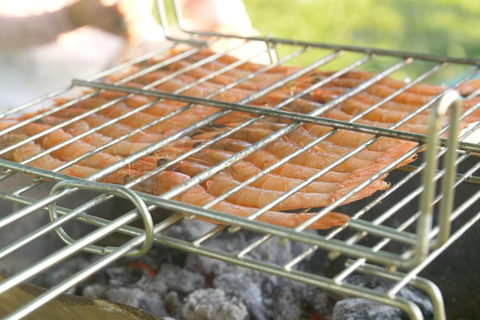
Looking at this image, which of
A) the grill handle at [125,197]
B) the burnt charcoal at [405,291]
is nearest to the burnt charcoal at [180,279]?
the burnt charcoal at [405,291]

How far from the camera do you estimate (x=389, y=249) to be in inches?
75.6

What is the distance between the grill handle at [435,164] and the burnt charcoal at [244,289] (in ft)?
3.29

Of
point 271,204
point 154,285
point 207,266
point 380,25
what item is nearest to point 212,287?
point 207,266

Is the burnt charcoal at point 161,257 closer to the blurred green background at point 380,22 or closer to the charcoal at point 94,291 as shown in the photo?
the charcoal at point 94,291

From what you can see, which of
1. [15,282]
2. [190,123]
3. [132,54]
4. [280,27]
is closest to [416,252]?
[15,282]

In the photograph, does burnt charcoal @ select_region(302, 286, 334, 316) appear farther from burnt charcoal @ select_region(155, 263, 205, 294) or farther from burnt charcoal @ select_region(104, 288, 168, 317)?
burnt charcoal @ select_region(104, 288, 168, 317)

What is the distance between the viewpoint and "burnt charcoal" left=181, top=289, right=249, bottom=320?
170 centimetres

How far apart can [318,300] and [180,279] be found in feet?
1.35

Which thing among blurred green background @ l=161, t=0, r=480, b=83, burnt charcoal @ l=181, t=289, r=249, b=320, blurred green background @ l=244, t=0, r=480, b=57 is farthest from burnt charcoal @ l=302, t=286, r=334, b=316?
blurred green background @ l=244, t=0, r=480, b=57

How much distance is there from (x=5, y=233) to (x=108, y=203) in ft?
1.06

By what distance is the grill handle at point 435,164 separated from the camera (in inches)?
30.2

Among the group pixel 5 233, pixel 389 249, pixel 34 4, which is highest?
pixel 34 4

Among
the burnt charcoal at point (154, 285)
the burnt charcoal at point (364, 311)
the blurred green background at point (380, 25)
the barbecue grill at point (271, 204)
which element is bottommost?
the blurred green background at point (380, 25)

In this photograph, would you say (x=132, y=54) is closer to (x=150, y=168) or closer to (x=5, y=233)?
(x=5, y=233)
